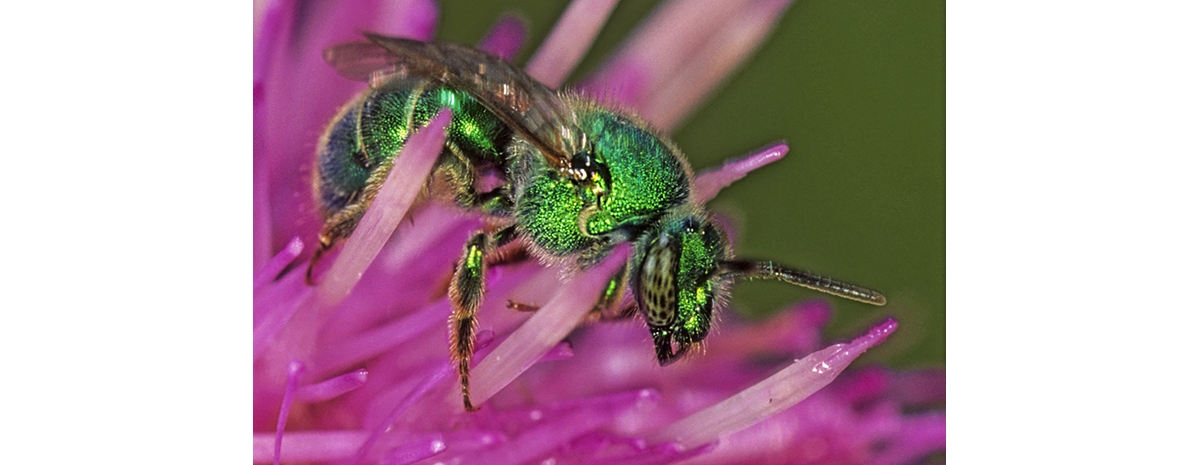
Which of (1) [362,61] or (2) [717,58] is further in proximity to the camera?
(2) [717,58]

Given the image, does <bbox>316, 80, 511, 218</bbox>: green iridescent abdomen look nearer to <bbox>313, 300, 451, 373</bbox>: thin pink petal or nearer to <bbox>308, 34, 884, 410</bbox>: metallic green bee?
<bbox>308, 34, 884, 410</bbox>: metallic green bee

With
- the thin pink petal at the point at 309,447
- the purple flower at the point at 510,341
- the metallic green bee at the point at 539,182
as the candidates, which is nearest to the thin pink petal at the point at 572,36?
the purple flower at the point at 510,341

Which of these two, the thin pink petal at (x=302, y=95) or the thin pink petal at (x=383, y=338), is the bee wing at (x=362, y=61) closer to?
the thin pink petal at (x=302, y=95)

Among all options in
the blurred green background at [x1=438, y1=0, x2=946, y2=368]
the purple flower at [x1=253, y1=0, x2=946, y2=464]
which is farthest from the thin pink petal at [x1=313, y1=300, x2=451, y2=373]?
the blurred green background at [x1=438, y1=0, x2=946, y2=368]

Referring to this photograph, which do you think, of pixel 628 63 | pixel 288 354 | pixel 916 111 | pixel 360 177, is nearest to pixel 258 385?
pixel 288 354

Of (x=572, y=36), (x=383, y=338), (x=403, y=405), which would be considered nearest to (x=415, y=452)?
(x=403, y=405)

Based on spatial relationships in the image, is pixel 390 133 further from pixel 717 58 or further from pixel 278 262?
pixel 717 58
